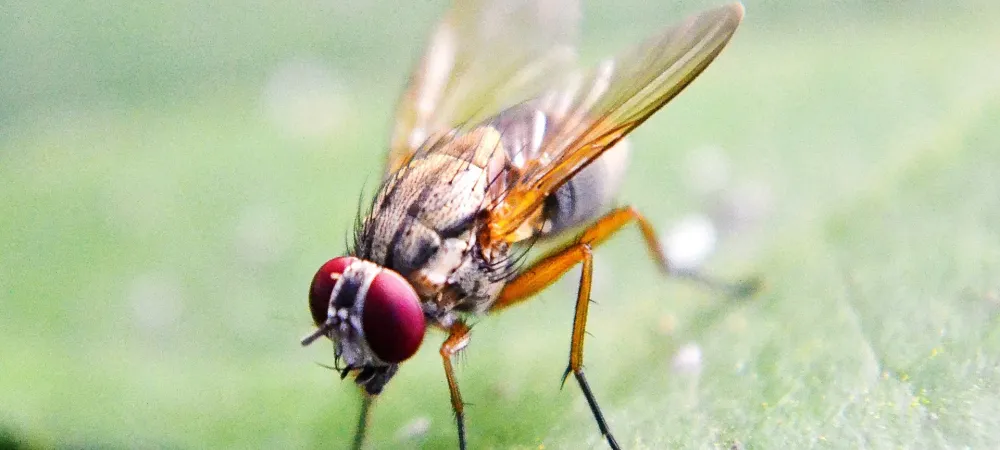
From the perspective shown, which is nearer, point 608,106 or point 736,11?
point 736,11

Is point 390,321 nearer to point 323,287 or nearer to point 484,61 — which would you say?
point 323,287

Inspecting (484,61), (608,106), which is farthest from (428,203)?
(484,61)

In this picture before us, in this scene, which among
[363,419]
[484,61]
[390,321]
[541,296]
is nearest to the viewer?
[390,321]

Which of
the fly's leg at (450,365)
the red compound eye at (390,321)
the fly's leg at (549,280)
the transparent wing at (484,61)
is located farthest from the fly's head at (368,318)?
the transparent wing at (484,61)

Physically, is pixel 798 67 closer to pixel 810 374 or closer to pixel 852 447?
pixel 810 374

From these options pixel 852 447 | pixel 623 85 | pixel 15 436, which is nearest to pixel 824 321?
pixel 852 447

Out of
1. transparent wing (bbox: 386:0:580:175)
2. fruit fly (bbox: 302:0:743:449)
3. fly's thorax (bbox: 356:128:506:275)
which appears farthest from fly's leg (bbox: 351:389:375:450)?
transparent wing (bbox: 386:0:580:175)
